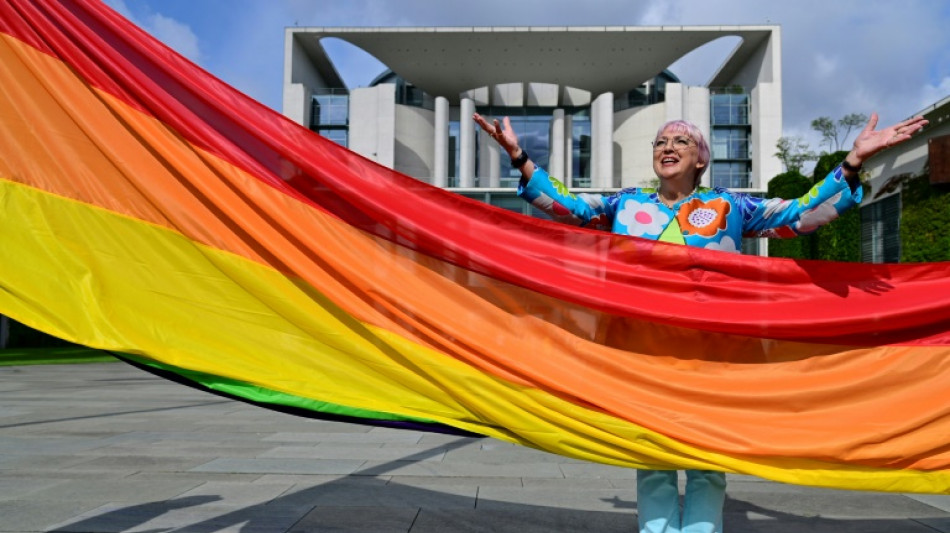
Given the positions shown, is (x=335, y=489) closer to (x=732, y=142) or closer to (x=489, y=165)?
(x=489, y=165)

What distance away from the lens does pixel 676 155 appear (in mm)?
3404

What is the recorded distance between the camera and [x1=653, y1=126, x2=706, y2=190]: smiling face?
3402 mm

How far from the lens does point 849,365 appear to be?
3.44 meters

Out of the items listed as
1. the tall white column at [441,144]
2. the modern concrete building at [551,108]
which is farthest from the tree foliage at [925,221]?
the tall white column at [441,144]

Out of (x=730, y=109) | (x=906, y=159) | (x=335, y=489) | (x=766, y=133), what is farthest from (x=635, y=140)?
(x=335, y=489)

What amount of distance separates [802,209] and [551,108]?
187 ft

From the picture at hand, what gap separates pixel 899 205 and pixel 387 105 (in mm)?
39152

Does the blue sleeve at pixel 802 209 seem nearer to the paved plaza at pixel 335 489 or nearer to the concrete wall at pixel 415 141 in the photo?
the paved plaza at pixel 335 489

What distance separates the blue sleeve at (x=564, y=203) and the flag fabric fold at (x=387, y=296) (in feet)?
0.36

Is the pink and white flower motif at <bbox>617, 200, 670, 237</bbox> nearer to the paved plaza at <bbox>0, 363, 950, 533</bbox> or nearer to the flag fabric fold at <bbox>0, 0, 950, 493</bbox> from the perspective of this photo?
the flag fabric fold at <bbox>0, 0, 950, 493</bbox>

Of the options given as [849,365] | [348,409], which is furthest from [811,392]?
[348,409]

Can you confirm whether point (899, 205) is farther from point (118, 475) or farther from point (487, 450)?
point (118, 475)

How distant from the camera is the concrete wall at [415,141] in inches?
2172

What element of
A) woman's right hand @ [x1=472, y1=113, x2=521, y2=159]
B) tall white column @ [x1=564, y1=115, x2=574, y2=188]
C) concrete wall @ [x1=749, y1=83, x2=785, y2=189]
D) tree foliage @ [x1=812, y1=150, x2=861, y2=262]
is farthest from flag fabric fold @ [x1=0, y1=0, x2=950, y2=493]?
tall white column @ [x1=564, y1=115, x2=574, y2=188]
